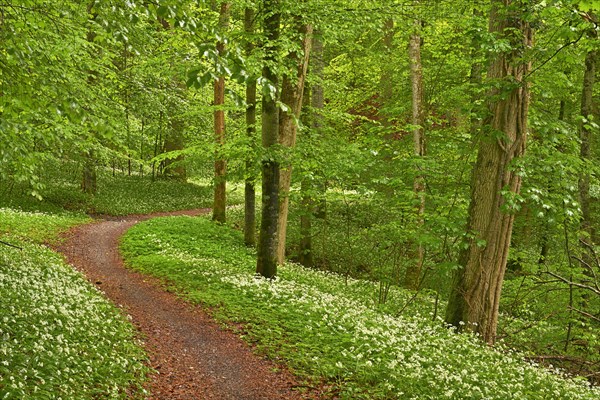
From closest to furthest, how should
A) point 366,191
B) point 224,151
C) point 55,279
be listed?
point 55,279 < point 366,191 < point 224,151

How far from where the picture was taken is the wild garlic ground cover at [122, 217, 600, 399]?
7.86 meters

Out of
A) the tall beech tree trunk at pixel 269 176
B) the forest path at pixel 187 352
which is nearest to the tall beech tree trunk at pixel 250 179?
the tall beech tree trunk at pixel 269 176

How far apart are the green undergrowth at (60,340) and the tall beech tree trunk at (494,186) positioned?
7216 mm

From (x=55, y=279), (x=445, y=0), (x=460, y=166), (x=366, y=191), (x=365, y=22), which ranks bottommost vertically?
(x=55, y=279)

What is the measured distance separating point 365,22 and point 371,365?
380 inches

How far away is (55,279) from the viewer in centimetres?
1069

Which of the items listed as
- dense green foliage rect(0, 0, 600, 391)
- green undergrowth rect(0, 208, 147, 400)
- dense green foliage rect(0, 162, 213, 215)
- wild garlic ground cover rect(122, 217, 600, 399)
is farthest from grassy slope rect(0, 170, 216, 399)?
dense green foliage rect(0, 162, 213, 215)

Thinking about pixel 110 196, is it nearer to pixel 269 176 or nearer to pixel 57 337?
pixel 269 176

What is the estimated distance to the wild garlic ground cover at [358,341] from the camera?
7.86 meters

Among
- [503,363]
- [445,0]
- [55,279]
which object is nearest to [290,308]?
[503,363]

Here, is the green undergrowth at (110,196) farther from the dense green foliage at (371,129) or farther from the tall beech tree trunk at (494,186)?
the tall beech tree trunk at (494,186)

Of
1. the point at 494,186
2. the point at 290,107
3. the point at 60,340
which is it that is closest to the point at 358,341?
the point at 494,186

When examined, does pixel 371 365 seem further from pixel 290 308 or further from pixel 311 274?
pixel 311 274

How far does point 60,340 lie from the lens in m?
6.94
